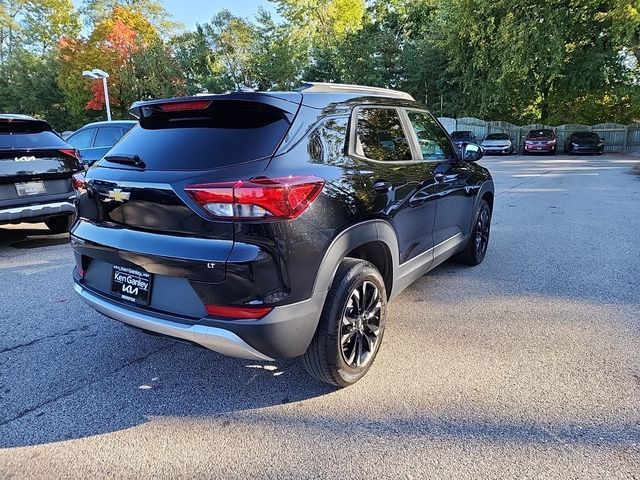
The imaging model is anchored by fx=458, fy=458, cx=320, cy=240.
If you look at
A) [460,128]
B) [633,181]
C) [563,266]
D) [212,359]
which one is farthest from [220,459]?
[460,128]

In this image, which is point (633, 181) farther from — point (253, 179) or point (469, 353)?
point (253, 179)

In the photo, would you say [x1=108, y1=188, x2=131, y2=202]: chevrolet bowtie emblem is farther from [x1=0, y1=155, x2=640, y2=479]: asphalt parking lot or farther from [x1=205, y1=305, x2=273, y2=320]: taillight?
[x1=0, y1=155, x2=640, y2=479]: asphalt parking lot

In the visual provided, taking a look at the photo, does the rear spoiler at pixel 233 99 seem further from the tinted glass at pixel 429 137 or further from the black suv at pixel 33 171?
the black suv at pixel 33 171

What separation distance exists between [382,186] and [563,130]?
3076cm

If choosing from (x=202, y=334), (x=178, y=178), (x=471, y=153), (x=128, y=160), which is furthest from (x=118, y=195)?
(x=471, y=153)

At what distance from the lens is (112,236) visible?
2652 millimetres

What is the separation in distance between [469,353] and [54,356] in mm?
2919

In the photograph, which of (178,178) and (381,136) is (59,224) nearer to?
(178,178)

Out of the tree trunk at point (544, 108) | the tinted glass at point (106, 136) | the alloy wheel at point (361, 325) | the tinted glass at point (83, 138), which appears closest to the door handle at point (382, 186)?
the alloy wheel at point (361, 325)

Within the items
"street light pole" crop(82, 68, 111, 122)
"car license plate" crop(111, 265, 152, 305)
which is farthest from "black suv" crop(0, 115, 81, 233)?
"street light pole" crop(82, 68, 111, 122)

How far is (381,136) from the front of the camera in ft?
10.6

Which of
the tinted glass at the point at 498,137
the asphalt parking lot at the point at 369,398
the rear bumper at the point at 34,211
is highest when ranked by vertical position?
the tinted glass at the point at 498,137

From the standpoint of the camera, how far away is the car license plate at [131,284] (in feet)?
8.25

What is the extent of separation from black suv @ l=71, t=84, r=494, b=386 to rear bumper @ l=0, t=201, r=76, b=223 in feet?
10.6
